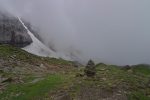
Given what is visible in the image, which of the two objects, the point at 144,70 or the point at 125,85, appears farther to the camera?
the point at 144,70

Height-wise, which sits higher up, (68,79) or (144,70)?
(144,70)

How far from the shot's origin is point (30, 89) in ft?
218

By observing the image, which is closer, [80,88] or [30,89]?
[80,88]

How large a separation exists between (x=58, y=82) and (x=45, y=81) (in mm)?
3516

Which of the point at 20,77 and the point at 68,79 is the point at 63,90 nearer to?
the point at 68,79

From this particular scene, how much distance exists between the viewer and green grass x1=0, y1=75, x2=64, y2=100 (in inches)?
2479

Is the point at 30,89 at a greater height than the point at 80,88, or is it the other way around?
the point at 30,89

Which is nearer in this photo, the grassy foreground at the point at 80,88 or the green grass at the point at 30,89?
the grassy foreground at the point at 80,88

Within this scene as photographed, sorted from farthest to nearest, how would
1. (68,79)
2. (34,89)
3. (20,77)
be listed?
(20,77) < (68,79) < (34,89)

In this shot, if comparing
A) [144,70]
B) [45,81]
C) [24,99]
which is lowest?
[24,99]

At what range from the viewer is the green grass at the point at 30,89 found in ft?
207

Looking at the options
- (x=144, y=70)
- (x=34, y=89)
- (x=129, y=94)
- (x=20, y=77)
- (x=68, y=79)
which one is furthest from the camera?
(x=144, y=70)

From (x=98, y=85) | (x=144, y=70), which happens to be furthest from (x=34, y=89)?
(x=144, y=70)

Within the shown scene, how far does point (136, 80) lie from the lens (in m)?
70.9
